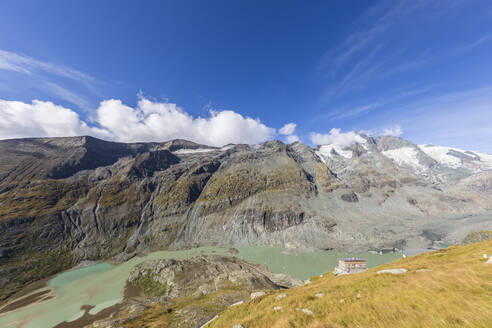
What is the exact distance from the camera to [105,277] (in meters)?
89.2

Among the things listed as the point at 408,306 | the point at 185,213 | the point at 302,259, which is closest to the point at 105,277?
the point at 185,213

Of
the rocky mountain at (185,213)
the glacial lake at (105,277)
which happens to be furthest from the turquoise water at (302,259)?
the rocky mountain at (185,213)

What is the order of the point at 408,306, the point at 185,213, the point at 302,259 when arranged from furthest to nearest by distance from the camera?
the point at 185,213 → the point at 302,259 → the point at 408,306

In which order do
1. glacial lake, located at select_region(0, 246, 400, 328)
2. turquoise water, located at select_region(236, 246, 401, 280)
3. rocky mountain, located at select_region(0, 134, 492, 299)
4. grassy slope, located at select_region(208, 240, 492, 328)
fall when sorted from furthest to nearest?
rocky mountain, located at select_region(0, 134, 492, 299) < turquoise water, located at select_region(236, 246, 401, 280) < glacial lake, located at select_region(0, 246, 400, 328) < grassy slope, located at select_region(208, 240, 492, 328)

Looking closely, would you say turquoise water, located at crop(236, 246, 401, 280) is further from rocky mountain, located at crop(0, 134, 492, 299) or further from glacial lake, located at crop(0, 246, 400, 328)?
rocky mountain, located at crop(0, 134, 492, 299)

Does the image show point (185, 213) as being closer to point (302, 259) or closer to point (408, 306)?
point (302, 259)

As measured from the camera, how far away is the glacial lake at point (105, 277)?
59875mm

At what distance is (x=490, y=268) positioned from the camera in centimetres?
1350

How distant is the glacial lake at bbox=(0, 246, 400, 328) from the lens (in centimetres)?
5988

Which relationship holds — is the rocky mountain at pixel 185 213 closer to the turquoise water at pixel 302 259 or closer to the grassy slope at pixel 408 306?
the turquoise water at pixel 302 259

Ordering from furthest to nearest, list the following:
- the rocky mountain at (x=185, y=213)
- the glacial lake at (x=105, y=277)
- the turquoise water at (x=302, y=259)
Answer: the rocky mountain at (x=185, y=213) → the turquoise water at (x=302, y=259) → the glacial lake at (x=105, y=277)

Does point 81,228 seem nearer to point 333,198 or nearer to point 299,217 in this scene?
point 299,217

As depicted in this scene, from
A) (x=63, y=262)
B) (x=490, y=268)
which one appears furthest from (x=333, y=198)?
(x=63, y=262)

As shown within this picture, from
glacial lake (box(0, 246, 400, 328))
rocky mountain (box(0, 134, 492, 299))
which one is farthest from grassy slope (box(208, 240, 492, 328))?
rocky mountain (box(0, 134, 492, 299))
